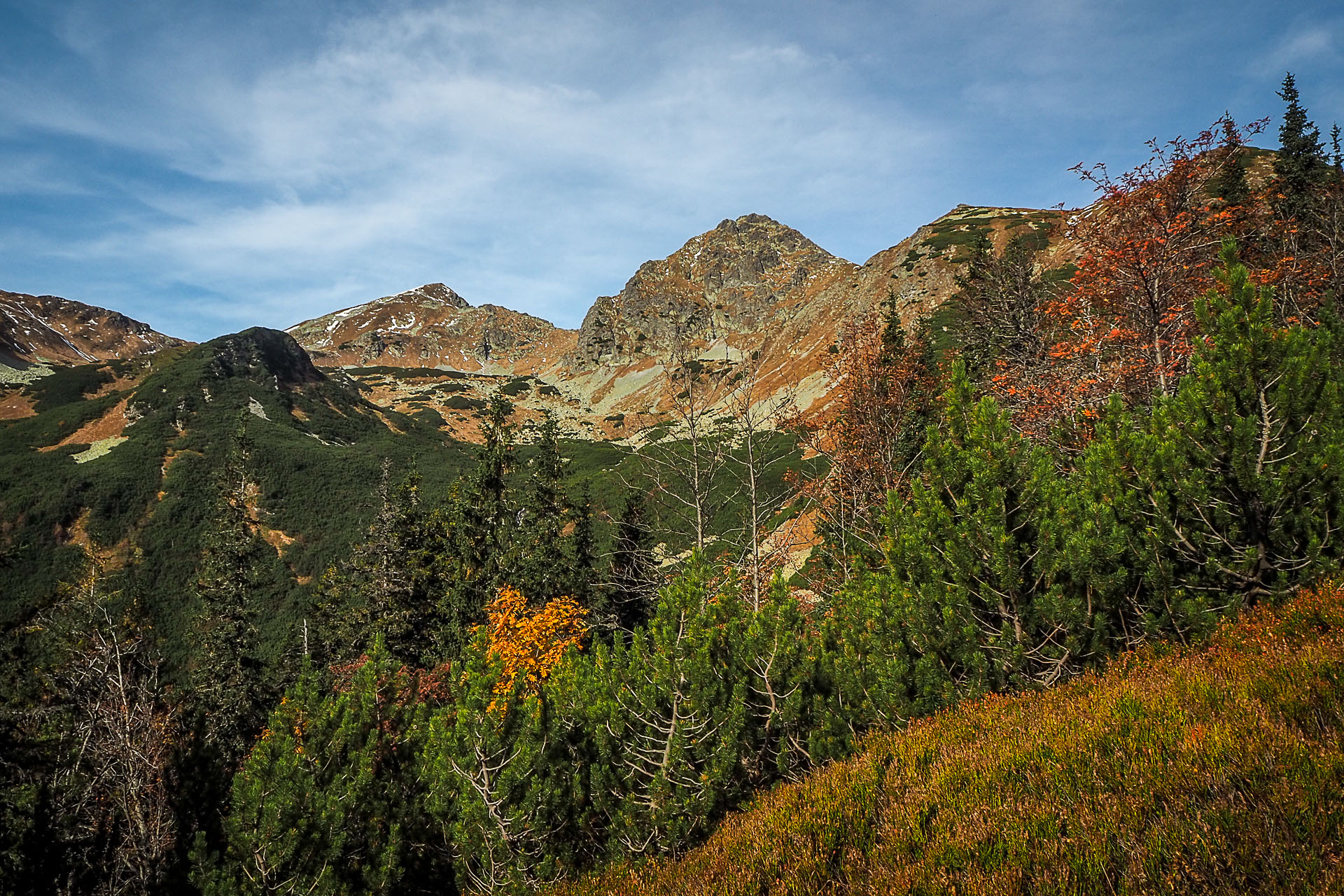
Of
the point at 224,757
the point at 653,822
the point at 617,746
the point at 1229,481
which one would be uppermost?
the point at 1229,481

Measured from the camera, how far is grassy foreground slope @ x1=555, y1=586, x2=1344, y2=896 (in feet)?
8.27

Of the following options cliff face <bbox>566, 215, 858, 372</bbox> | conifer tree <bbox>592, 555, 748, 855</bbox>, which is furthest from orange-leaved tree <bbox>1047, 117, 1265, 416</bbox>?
cliff face <bbox>566, 215, 858, 372</bbox>

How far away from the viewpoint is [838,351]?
15.8 m

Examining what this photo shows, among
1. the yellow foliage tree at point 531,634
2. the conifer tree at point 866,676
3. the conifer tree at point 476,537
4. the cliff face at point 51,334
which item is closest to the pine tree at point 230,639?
the conifer tree at point 476,537

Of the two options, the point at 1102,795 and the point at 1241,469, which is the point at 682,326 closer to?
the point at 1241,469

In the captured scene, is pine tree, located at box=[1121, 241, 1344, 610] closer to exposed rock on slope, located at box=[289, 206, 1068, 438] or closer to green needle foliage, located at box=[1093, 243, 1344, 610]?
green needle foliage, located at box=[1093, 243, 1344, 610]

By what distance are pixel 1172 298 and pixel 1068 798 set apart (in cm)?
1412

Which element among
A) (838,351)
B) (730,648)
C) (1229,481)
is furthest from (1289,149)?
(730,648)

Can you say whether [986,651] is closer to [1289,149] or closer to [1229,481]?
[1229,481]

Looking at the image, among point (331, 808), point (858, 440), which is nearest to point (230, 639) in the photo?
point (331, 808)

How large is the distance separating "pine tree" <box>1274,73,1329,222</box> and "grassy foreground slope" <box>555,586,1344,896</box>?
4834 cm

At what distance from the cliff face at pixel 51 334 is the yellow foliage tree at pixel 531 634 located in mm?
184008

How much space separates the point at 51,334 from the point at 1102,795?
26545 cm

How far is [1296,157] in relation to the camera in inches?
1598
